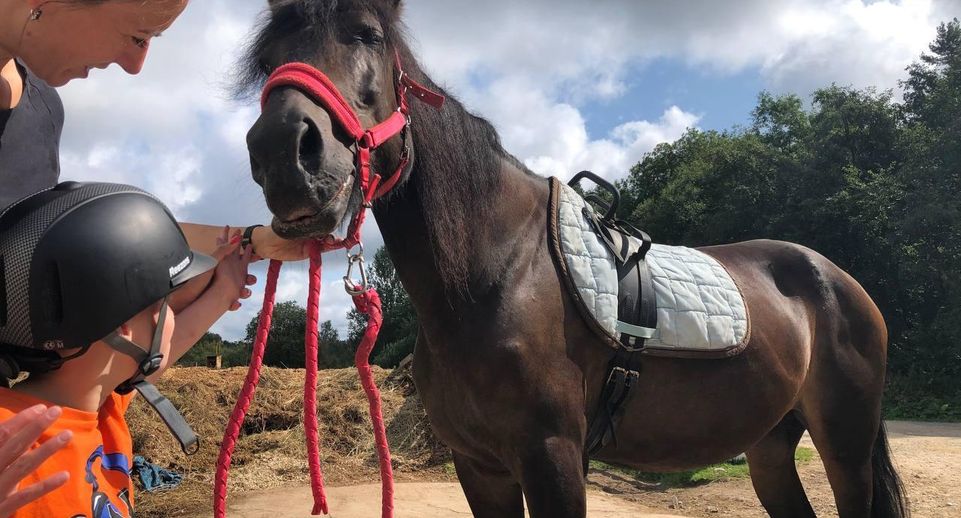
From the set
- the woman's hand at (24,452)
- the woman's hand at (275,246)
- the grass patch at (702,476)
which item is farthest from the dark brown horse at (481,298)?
the grass patch at (702,476)

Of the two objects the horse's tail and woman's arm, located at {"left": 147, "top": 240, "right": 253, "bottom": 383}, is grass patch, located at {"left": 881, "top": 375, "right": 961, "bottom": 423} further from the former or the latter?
woman's arm, located at {"left": 147, "top": 240, "right": 253, "bottom": 383}

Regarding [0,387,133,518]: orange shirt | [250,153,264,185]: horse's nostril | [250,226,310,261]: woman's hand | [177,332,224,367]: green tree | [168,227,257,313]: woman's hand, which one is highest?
[177,332,224,367]: green tree

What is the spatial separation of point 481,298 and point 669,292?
0.85m

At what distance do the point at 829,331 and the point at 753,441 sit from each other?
0.80 metres

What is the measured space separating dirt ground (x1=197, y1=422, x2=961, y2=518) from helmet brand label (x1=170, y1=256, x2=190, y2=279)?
4.39 metres

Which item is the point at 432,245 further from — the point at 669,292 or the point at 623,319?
the point at 669,292

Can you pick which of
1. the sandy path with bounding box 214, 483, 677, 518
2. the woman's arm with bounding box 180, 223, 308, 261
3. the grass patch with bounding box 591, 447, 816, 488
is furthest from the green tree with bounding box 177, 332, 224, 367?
the woman's arm with bounding box 180, 223, 308, 261

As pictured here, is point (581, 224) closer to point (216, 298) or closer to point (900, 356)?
point (216, 298)

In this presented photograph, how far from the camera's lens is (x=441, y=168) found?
7.25 ft

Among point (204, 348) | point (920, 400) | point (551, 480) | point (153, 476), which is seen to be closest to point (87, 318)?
point (551, 480)

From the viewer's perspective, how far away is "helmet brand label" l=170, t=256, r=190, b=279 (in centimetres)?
136

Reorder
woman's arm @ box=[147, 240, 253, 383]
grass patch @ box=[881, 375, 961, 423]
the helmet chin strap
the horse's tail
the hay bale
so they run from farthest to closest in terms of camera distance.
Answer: grass patch @ box=[881, 375, 961, 423]
the hay bale
the horse's tail
woman's arm @ box=[147, 240, 253, 383]
the helmet chin strap

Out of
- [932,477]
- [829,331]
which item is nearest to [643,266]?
[829,331]

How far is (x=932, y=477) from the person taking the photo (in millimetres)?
6801
